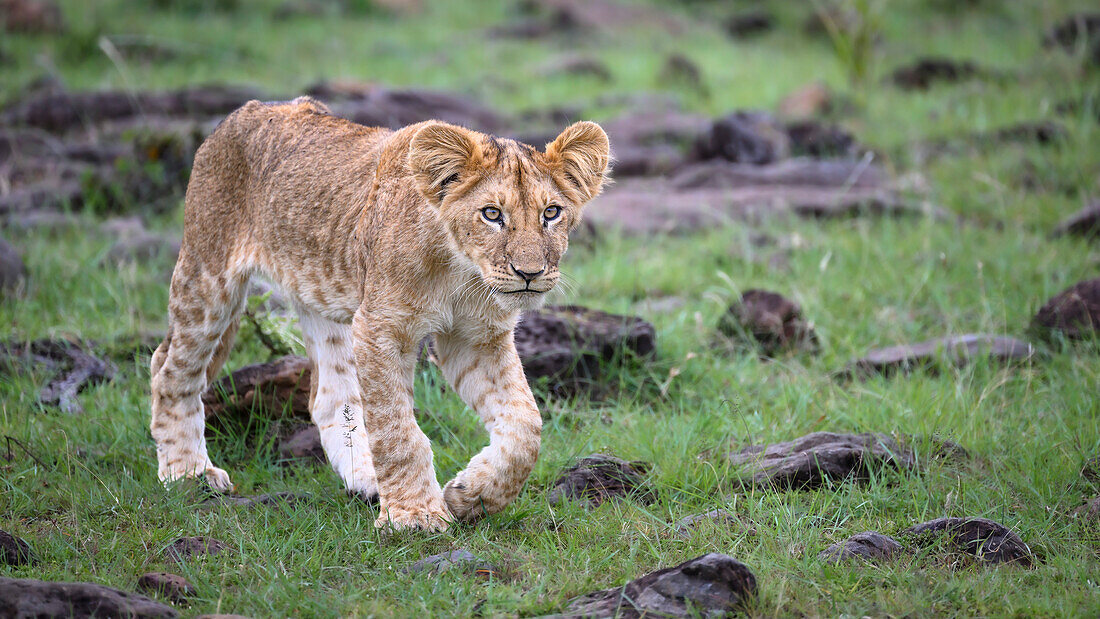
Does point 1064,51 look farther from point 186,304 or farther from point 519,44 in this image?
point 186,304

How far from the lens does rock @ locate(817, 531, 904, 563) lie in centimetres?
389

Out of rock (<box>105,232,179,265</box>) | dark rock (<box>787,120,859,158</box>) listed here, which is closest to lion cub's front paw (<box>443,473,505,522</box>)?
rock (<box>105,232,179,265</box>)

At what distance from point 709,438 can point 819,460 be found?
60cm

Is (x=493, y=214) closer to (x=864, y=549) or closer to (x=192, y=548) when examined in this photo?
(x=192, y=548)

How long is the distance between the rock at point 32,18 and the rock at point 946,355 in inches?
459

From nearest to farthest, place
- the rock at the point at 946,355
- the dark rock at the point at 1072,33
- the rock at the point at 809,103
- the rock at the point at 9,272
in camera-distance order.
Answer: the rock at the point at 946,355
the rock at the point at 9,272
the rock at the point at 809,103
the dark rock at the point at 1072,33

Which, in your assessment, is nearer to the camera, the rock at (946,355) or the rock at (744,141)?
the rock at (946,355)

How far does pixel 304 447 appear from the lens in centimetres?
517

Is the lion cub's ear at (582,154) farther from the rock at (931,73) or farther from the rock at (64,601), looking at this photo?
the rock at (931,73)

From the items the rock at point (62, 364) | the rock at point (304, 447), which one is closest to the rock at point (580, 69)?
the rock at point (62, 364)

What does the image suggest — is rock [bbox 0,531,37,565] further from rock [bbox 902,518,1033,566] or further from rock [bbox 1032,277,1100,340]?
rock [bbox 1032,277,1100,340]

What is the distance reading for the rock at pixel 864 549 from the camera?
3891 mm

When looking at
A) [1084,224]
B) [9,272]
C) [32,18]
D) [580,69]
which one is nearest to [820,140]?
[1084,224]

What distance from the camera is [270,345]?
19.1 ft
